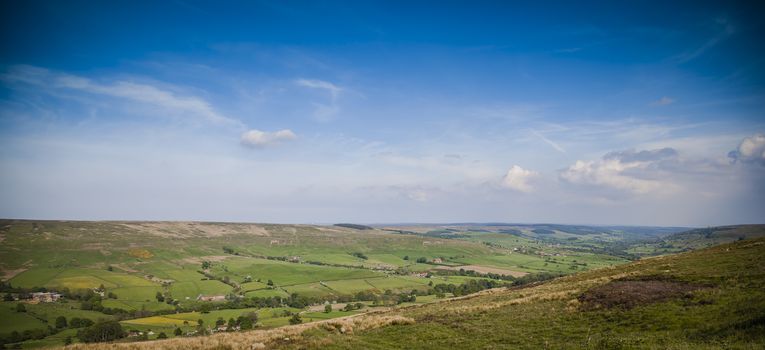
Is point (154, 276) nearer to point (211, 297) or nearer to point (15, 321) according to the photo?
point (211, 297)

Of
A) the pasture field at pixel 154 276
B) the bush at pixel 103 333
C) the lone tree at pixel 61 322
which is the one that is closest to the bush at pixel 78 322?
the lone tree at pixel 61 322

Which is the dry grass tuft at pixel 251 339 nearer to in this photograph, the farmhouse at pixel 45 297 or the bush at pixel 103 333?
the bush at pixel 103 333

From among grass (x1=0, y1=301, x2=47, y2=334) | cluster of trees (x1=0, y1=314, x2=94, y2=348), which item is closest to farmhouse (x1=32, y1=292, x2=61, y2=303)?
grass (x1=0, y1=301, x2=47, y2=334)

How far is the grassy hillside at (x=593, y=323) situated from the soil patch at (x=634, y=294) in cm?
6

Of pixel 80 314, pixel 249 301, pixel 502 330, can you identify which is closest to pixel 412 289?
pixel 249 301

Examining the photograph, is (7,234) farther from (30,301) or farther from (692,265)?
(692,265)

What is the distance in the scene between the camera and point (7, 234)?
183625mm

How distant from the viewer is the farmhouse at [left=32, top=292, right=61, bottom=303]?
101812 millimetres

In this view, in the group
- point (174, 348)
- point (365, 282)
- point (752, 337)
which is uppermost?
point (752, 337)

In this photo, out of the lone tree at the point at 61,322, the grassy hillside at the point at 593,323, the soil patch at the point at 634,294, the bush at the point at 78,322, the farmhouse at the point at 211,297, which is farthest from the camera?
the farmhouse at the point at 211,297

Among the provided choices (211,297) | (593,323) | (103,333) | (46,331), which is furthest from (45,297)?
(593,323)

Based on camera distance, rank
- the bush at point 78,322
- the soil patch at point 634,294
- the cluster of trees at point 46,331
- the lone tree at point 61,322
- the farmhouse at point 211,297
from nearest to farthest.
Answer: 1. the soil patch at point 634,294
2. the cluster of trees at point 46,331
3. the lone tree at point 61,322
4. the bush at point 78,322
5. the farmhouse at point 211,297

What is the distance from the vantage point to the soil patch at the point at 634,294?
25.9 meters

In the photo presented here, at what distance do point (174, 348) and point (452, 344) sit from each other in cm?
1732
